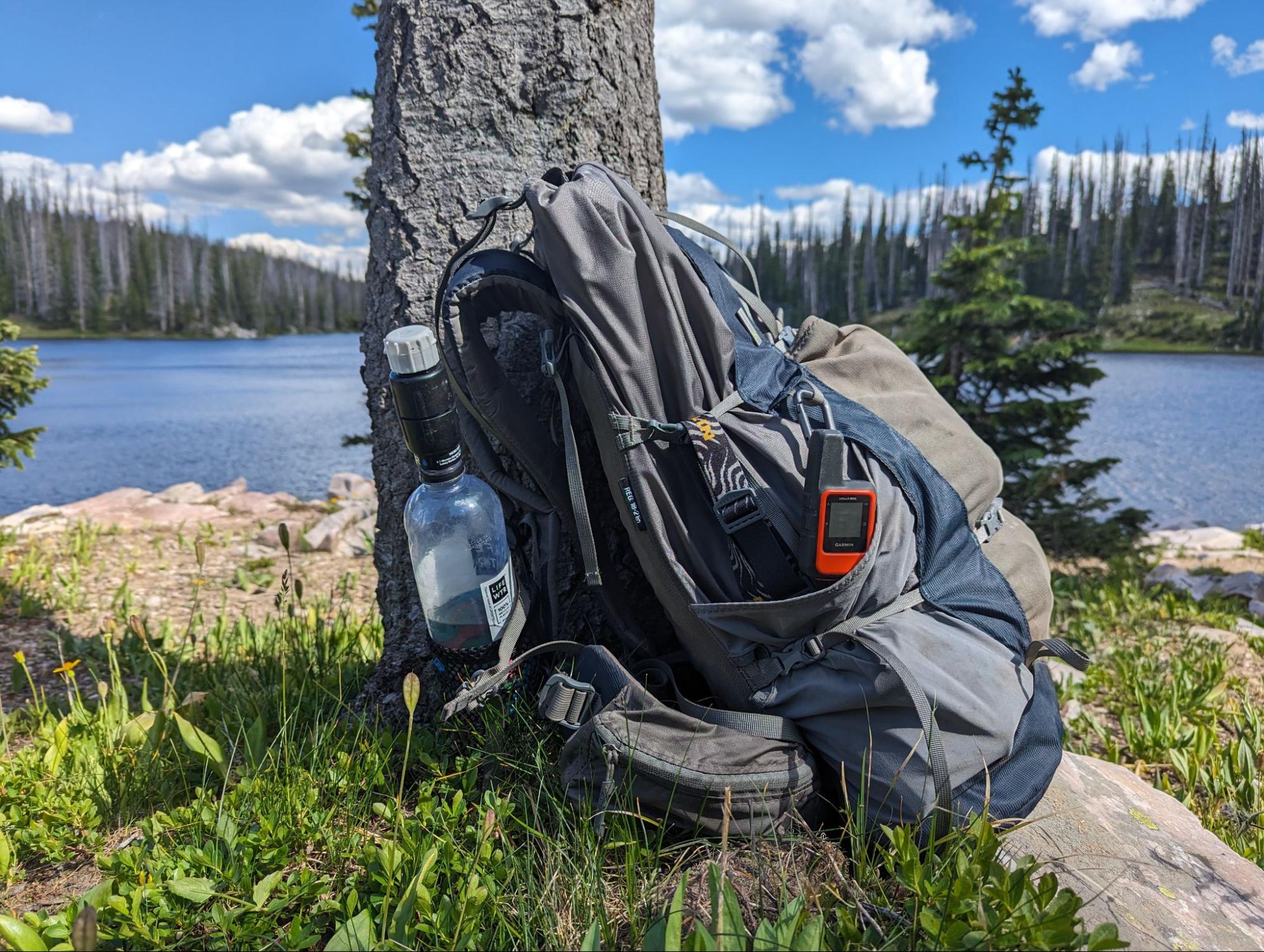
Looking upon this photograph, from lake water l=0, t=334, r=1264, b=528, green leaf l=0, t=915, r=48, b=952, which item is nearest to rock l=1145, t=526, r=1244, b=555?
lake water l=0, t=334, r=1264, b=528

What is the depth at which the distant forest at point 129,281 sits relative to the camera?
74.8 metres

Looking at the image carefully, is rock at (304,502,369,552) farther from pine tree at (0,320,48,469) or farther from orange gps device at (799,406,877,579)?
orange gps device at (799,406,877,579)

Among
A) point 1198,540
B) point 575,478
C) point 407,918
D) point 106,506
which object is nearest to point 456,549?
point 575,478

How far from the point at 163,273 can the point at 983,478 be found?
10522 centimetres

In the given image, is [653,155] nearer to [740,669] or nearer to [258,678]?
[740,669]

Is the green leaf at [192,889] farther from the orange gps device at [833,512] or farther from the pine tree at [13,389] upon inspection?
the pine tree at [13,389]

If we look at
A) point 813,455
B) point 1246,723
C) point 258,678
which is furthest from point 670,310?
point 1246,723

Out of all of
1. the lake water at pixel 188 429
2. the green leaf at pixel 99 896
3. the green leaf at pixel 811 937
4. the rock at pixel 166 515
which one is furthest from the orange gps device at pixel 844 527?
the rock at pixel 166 515

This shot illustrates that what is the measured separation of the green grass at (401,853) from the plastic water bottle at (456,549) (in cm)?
27

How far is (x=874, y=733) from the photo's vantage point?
5.36 feet

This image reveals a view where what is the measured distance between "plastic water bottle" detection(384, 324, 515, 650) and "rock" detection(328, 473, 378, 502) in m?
7.80

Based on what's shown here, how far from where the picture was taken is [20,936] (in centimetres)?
142

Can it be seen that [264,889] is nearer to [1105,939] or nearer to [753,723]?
[753,723]

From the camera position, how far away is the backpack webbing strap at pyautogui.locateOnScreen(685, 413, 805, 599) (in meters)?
1.72
